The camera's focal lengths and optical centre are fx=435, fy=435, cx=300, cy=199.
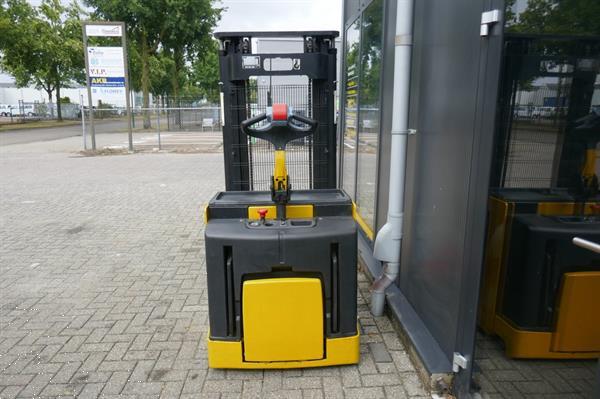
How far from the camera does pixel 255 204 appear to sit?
9.14 feet

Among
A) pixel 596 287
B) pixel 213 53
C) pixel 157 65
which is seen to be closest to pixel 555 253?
pixel 596 287

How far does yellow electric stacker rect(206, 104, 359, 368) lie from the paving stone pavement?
0.19 meters

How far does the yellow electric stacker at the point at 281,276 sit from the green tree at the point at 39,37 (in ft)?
93.9

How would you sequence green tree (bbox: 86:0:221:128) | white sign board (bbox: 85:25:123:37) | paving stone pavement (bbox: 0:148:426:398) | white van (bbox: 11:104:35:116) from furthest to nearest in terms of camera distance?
white van (bbox: 11:104:35:116)
green tree (bbox: 86:0:221:128)
white sign board (bbox: 85:25:123:37)
paving stone pavement (bbox: 0:148:426:398)

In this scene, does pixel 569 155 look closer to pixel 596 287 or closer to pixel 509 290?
pixel 596 287

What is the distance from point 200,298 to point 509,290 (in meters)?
2.55

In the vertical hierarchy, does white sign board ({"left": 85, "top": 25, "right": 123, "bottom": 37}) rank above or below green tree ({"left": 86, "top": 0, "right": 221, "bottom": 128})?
below

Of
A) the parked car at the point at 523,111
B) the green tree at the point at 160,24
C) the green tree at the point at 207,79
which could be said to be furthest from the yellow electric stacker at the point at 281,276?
the green tree at the point at 207,79

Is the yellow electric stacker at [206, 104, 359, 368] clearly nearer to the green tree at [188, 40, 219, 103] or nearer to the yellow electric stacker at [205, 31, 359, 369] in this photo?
the yellow electric stacker at [205, 31, 359, 369]

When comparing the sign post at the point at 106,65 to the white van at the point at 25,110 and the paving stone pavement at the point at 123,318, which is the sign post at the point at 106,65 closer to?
the paving stone pavement at the point at 123,318

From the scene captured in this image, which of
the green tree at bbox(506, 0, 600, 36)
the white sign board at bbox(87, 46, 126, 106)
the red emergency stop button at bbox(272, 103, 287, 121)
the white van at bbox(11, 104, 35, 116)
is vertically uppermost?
the white sign board at bbox(87, 46, 126, 106)

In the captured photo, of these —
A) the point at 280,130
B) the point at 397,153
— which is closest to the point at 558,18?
the point at 397,153

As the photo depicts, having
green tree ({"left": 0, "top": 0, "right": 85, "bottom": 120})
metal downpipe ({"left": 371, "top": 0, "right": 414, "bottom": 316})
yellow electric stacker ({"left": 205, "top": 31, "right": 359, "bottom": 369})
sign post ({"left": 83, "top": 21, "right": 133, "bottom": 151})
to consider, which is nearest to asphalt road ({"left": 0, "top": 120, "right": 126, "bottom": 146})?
green tree ({"left": 0, "top": 0, "right": 85, "bottom": 120})

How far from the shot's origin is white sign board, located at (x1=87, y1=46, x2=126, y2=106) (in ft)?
46.2
